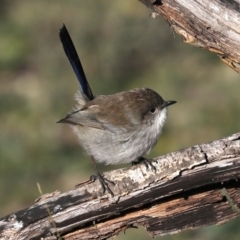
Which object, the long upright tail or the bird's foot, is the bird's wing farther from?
the bird's foot

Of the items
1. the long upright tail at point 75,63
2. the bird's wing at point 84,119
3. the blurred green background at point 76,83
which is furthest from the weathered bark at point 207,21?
the blurred green background at point 76,83

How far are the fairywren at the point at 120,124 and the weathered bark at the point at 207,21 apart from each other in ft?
3.27

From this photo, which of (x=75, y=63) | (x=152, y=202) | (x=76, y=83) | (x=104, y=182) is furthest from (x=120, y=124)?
(x=76, y=83)

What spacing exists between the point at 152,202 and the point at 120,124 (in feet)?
3.46

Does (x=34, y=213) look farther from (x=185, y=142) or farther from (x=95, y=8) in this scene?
(x=95, y=8)

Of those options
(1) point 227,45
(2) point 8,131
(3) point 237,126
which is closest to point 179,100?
(3) point 237,126

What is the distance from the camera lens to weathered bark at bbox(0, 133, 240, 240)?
5521 millimetres

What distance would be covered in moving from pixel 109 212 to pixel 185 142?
368cm

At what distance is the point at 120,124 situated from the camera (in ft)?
21.2

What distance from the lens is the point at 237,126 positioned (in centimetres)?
880

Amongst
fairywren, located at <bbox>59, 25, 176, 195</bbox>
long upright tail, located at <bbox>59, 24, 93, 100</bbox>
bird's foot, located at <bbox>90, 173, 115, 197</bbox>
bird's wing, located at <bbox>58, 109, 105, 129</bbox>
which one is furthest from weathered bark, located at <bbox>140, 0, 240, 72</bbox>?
long upright tail, located at <bbox>59, 24, 93, 100</bbox>

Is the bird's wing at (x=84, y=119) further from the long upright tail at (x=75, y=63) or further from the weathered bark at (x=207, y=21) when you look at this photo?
the weathered bark at (x=207, y=21)

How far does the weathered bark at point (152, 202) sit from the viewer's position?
552 centimetres

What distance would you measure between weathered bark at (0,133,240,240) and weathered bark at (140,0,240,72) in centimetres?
86
